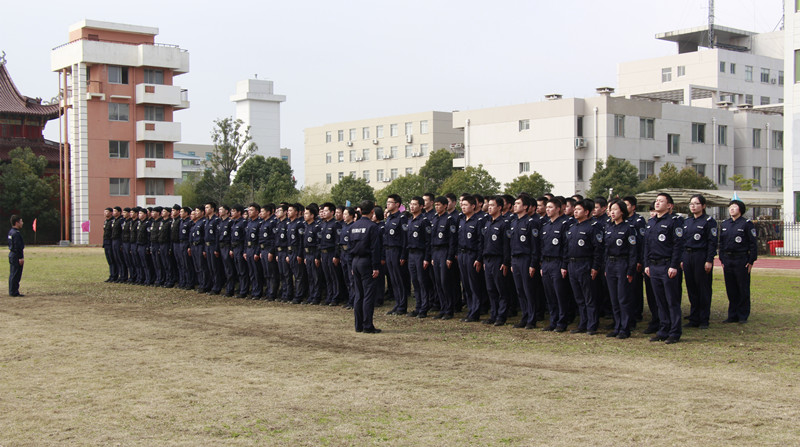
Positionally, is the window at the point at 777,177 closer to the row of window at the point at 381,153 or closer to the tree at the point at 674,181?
the tree at the point at 674,181

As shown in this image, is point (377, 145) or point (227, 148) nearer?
point (227, 148)

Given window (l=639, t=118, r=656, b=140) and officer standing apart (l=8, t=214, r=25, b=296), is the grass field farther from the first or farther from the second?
window (l=639, t=118, r=656, b=140)

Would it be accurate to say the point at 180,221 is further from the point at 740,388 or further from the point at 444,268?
the point at 740,388

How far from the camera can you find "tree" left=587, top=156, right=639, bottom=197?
4684 cm

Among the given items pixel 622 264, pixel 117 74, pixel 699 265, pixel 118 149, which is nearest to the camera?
pixel 622 264

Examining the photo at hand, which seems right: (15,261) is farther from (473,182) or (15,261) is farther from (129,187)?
(129,187)

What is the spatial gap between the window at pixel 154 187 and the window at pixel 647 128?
108 ft

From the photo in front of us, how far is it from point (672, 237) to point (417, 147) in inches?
2770

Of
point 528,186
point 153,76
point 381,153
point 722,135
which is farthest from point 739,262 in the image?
point 381,153

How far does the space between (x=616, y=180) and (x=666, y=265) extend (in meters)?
38.1

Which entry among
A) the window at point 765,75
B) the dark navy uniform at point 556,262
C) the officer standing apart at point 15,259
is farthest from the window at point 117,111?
the window at point 765,75

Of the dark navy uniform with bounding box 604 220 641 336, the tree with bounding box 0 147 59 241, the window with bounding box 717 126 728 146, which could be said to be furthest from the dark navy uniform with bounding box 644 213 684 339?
the window with bounding box 717 126 728 146

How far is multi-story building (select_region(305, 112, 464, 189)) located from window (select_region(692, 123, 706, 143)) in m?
22.2

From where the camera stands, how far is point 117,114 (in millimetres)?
53562
